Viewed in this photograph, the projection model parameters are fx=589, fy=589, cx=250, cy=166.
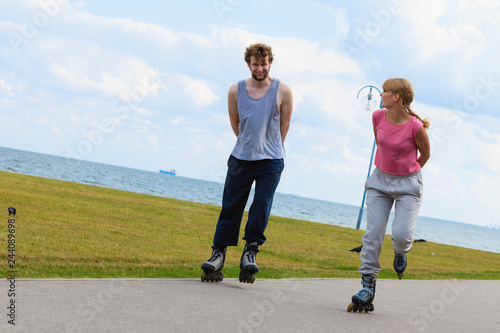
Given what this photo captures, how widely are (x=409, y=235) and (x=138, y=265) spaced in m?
3.01

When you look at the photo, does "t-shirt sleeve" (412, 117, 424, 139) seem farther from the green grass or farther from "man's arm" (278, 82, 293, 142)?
the green grass

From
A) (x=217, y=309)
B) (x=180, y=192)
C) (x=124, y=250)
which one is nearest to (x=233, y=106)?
(x=217, y=309)

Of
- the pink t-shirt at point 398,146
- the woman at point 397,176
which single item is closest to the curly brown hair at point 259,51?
the woman at point 397,176

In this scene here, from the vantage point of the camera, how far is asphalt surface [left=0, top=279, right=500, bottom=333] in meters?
3.62

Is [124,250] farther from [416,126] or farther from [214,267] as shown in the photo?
[416,126]

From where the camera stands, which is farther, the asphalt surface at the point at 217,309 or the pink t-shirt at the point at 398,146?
the pink t-shirt at the point at 398,146

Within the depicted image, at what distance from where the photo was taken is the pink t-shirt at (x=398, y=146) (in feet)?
16.6

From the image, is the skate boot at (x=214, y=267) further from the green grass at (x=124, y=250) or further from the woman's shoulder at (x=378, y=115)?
the woman's shoulder at (x=378, y=115)

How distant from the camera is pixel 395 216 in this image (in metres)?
5.11

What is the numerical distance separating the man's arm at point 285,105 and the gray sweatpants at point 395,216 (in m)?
1.02

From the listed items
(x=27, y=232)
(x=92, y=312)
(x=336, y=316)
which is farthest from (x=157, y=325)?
(x=27, y=232)

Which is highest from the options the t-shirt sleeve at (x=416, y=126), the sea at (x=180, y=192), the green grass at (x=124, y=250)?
the t-shirt sleeve at (x=416, y=126)

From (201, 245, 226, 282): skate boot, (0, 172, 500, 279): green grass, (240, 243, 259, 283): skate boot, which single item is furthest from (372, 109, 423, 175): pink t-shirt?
(0, 172, 500, 279): green grass

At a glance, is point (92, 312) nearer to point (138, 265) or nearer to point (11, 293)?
point (11, 293)
